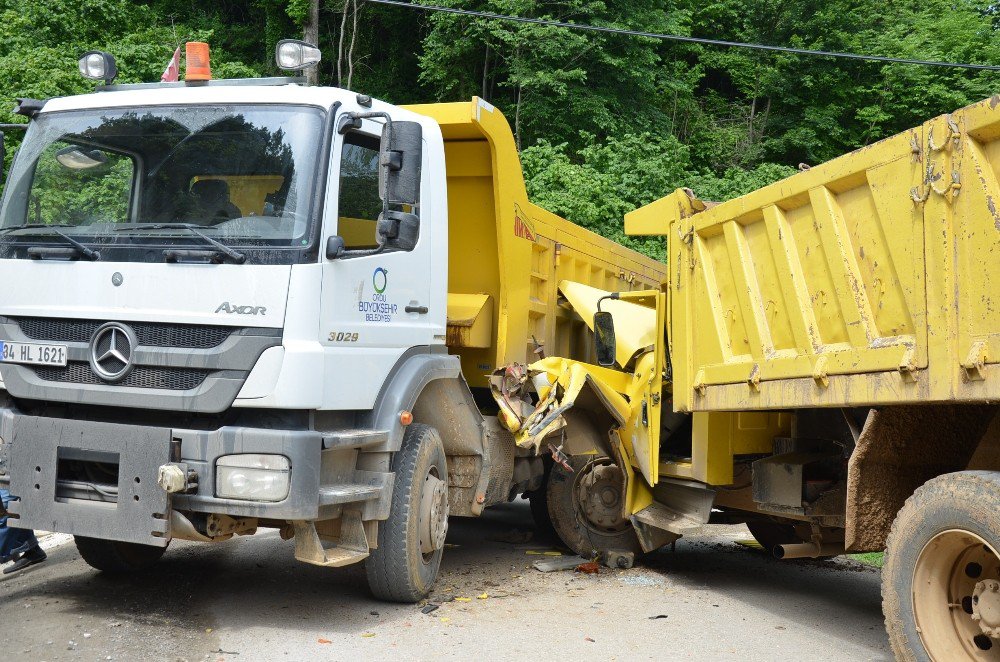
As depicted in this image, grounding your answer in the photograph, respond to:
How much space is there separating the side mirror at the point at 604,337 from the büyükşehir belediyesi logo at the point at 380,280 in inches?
86.5

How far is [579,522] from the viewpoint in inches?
278

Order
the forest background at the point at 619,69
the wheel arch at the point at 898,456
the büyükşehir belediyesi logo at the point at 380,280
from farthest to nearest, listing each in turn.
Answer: the forest background at the point at 619,69
the büyükşehir belediyesi logo at the point at 380,280
the wheel arch at the point at 898,456

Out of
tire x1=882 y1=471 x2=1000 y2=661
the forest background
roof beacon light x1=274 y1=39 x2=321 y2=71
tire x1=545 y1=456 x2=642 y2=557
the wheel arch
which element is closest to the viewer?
tire x1=882 y1=471 x2=1000 y2=661

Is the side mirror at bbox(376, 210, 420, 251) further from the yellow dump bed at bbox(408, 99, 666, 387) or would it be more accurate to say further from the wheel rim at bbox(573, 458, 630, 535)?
the wheel rim at bbox(573, 458, 630, 535)

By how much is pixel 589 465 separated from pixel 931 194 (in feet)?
12.4

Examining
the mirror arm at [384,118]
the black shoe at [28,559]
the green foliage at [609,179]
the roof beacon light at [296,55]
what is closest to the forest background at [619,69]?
the green foliage at [609,179]

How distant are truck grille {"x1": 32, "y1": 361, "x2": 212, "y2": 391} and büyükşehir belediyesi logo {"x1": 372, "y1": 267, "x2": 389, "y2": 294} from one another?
1.01m

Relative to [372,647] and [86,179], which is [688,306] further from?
[86,179]

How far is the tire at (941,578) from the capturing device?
371 cm

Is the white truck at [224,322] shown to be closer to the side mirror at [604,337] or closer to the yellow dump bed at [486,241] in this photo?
the yellow dump bed at [486,241]

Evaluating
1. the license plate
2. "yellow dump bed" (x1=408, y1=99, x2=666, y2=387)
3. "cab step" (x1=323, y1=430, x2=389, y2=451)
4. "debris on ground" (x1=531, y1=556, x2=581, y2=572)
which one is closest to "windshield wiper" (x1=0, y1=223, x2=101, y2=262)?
the license plate

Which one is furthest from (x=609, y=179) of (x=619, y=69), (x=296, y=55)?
(x=296, y=55)

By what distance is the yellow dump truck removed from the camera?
12.1 ft

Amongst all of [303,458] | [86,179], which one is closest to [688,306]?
[303,458]
